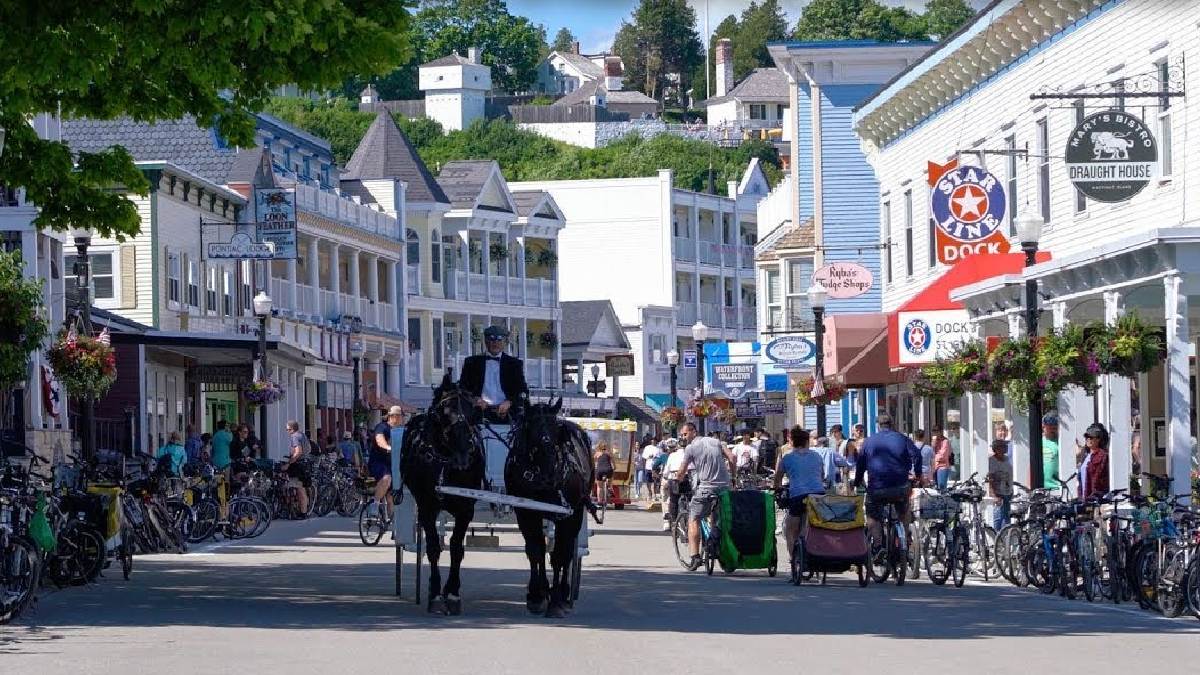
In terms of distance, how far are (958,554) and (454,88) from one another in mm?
161370

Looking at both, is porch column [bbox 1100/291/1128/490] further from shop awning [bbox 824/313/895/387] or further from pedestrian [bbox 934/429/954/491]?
shop awning [bbox 824/313/895/387]

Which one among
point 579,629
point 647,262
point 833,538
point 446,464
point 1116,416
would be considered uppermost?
point 647,262

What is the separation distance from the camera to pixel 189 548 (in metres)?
31.9

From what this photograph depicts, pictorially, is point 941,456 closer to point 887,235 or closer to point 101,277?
point 887,235

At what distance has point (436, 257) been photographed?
3487 inches

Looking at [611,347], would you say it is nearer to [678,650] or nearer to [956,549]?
[956,549]

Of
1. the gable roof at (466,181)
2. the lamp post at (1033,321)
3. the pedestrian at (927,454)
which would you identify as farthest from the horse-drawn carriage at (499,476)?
the gable roof at (466,181)

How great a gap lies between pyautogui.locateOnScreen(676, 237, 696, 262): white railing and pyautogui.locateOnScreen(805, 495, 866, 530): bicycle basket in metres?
86.2

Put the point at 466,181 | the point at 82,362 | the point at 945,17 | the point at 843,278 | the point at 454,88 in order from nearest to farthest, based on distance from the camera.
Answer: the point at 82,362
the point at 843,278
the point at 466,181
the point at 945,17
the point at 454,88

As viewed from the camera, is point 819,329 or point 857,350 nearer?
point 819,329

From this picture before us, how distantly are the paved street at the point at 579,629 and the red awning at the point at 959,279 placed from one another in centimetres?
988

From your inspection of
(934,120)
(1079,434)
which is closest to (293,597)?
(1079,434)

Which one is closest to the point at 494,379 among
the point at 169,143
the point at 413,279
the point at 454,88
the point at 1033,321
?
the point at 1033,321

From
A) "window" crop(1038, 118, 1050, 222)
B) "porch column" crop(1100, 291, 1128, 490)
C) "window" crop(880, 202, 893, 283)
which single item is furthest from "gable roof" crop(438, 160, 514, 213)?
"porch column" crop(1100, 291, 1128, 490)
